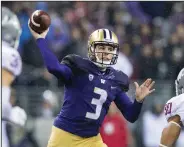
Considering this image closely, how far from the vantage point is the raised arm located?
178 inches

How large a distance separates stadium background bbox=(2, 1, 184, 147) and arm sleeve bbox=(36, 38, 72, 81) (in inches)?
140

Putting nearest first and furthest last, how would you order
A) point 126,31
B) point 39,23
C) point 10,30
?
point 39,23
point 10,30
point 126,31

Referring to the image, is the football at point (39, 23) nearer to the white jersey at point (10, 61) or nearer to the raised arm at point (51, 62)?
the raised arm at point (51, 62)

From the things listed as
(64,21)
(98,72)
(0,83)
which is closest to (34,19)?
(98,72)

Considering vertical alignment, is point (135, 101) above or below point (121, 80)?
below

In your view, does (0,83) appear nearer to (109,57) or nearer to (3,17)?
(3,17)

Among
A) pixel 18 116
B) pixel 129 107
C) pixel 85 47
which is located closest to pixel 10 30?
pixel 18 116

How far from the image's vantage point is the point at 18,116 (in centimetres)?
769

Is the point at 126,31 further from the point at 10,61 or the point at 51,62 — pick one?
the point at 51,62

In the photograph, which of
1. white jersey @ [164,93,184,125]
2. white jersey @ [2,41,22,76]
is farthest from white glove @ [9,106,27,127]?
white jersey @ [164,93,184,125]

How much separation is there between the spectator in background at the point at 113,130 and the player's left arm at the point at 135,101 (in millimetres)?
2782

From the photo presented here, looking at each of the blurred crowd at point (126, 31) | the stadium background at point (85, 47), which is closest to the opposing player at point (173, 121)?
the stadium background at point (85, 47)

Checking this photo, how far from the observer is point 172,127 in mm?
4211

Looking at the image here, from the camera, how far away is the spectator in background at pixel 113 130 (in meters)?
7.74
